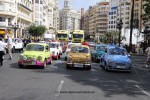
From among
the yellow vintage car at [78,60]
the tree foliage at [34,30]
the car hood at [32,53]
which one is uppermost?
the tree foliage at [34,30]

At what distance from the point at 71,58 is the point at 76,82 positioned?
629 centimetres

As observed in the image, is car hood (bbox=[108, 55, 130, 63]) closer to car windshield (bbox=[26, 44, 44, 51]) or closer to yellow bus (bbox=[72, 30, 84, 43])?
car windshield (bbox=[26, 44, 44, 51])

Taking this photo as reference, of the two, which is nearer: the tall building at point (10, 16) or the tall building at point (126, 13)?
the tall building at point (10, 16)

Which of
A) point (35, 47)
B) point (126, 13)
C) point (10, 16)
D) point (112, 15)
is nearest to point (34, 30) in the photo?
point (10, 16)

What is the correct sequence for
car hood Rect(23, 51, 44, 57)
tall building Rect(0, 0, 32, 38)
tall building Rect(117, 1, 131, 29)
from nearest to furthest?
car hood Rect(23, 51, 44, 57) → tall building Rect(0, 0, 32, 38) → tall building Rect(117, 1, 131, 29)

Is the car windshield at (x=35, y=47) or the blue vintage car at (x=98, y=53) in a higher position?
the car windshield at (x=35, y=47)

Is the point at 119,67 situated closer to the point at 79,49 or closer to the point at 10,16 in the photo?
the point at 79,49

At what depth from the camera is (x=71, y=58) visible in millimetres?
20703

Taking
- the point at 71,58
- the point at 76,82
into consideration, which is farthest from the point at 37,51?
the point at 76,82

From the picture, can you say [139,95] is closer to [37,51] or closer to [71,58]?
[71,58]

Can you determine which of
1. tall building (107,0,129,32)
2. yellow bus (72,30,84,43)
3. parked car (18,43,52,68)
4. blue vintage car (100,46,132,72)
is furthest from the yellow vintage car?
tall building (107,0,129,32)

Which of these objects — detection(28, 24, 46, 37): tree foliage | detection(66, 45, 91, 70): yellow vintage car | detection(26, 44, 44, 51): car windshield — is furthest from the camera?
detection(28, 24, 46, 37): tree foliage

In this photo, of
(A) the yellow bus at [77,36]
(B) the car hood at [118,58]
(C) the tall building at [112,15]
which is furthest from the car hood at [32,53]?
(C) the tall building at [112,15]

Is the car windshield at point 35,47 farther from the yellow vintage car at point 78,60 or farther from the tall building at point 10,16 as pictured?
the tall building at point 10,16
